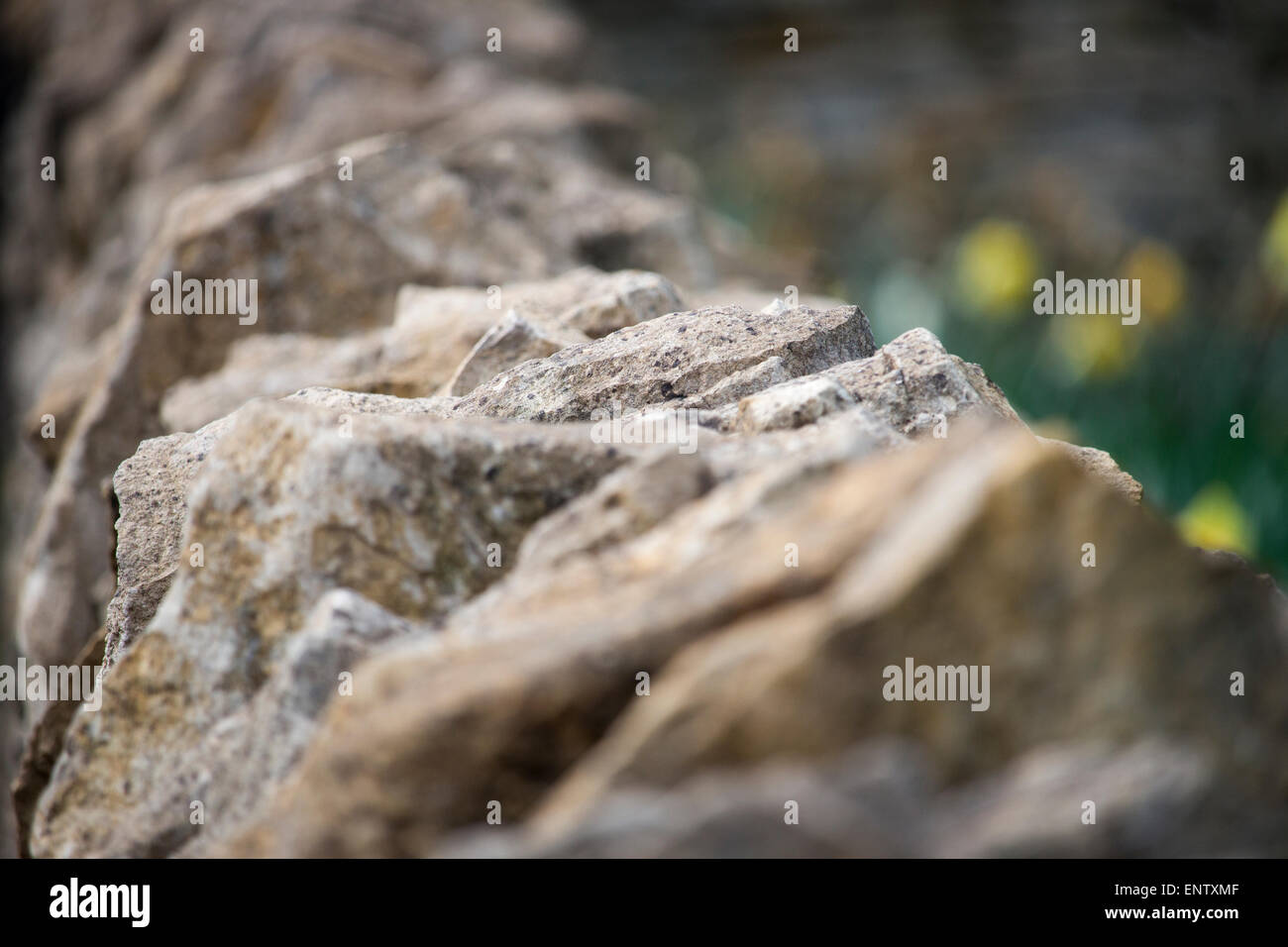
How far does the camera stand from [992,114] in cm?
995

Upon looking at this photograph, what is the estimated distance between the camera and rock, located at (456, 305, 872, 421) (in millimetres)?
2014

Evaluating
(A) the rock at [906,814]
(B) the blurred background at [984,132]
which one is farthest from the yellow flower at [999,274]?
(A) the rock at [906,814]

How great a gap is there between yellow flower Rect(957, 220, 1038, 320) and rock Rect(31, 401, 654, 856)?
457 centimetres

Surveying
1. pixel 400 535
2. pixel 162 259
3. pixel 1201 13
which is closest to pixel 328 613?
pixel 400 535

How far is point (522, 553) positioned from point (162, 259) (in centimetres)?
195

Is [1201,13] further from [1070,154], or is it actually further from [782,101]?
[782,101]

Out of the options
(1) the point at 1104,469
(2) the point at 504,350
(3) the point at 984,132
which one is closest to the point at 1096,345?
(1) the point at 1104,469

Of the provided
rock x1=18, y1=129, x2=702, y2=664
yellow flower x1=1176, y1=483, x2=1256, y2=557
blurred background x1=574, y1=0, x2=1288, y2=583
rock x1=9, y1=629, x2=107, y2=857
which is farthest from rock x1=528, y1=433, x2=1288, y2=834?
blurred background x1=574, y1=0, x2=1288, y2=583

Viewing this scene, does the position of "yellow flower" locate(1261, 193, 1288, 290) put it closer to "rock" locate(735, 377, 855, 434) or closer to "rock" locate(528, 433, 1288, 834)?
"rock" locate(735, 377, 855, 434)

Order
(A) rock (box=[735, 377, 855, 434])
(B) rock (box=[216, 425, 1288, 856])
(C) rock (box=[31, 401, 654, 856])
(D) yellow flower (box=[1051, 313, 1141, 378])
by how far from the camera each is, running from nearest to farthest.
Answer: (B) rock (box=[216, 425, 1288, 856]) → (C) rock (box=[31, 401, 654, 856]) → (A) rock (box=[735, 377, 855, 434]) → (D) yellow flower (box=[1051, 313, 1141, 378])

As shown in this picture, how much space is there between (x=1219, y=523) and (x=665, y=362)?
2.33 metres

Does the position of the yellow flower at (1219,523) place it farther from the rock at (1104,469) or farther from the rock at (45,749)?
the rock at (45,749)

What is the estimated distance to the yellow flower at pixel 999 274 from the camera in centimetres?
588

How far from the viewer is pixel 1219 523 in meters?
3.66
